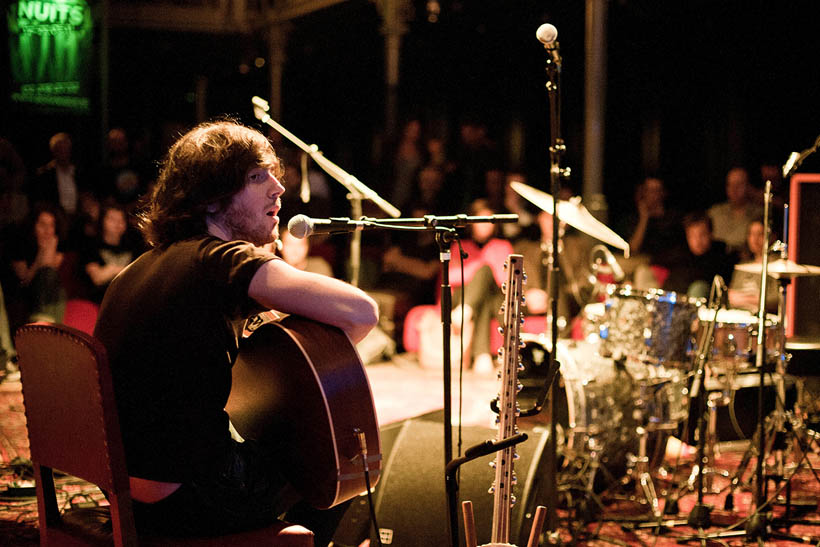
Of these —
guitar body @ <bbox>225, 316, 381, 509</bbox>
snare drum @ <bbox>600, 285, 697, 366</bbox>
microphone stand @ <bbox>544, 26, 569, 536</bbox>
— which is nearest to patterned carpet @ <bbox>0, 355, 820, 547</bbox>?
microphone stand @ <bbox>544, 26, 569, 536</bbox>

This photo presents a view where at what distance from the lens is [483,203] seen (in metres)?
7.07

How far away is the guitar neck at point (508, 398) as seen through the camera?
2068 mm

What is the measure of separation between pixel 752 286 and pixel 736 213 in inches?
46.7

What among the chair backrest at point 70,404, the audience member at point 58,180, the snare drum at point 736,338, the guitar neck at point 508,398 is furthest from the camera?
the audience member at point 58,180

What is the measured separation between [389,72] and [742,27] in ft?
13.0

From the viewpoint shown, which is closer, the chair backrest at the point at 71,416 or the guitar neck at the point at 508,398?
the chair backrest at the point at 71,416

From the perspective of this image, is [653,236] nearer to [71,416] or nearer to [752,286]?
[752,286]

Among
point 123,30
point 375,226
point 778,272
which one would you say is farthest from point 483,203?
point 123,30

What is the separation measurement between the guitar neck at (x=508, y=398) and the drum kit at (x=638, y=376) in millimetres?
1840

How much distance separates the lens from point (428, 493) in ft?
9.81

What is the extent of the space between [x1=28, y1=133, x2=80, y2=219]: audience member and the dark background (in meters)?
0.15

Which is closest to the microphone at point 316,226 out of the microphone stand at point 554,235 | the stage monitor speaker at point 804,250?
the microphone stand at point 554,235

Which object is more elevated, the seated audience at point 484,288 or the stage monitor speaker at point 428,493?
the seated audience at point 484,288

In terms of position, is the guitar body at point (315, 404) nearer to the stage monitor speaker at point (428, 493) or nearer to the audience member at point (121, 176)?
the stage monitor speaker at point (428, 493)
